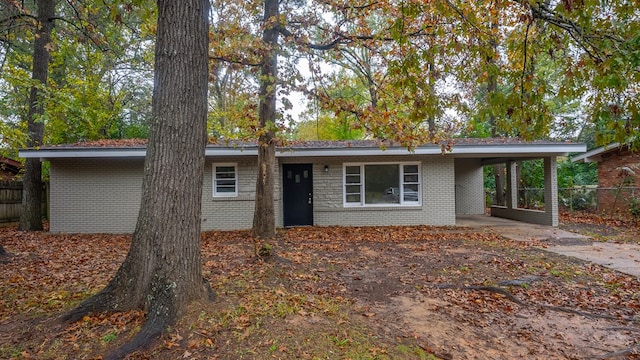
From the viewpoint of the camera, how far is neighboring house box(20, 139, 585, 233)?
11.7 meters

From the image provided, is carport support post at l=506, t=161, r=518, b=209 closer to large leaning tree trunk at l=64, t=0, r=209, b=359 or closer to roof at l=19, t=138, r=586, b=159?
roof at l=19, t=138, r=586, b=159

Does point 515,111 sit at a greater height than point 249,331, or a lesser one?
greater

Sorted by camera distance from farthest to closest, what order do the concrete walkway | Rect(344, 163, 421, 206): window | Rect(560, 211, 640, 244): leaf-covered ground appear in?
1. Rect(344, 163, 421, 206): window
2. Rect(560, 211, 640, 244): leaf-covered ground
3. the concrete walkway

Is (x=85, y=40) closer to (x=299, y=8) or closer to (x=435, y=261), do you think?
(x=299, y=8)

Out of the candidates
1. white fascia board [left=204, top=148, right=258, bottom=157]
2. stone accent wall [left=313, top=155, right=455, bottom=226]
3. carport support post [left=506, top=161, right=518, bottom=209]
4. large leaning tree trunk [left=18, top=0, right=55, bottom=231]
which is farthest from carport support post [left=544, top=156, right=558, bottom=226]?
large leaning tree trunk [left=18, top=0, right=55, bottom=231]

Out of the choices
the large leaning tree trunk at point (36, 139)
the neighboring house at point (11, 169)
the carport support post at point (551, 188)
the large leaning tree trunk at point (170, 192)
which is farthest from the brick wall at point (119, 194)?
the large leaning tree trunk at point (170, 192)

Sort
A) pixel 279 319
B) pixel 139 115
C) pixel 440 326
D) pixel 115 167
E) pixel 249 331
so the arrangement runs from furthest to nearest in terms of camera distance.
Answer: pixel 139 115, pixel 115 167, pixel 440 326, pixel 279 319, pixel 249 331

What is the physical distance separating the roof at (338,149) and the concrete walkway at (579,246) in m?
2.46

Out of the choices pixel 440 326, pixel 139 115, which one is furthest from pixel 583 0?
pixel 139 115

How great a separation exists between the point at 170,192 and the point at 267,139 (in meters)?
5.70

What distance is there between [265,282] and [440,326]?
2.35 metres

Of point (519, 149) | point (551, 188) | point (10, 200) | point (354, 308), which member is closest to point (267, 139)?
point (354, 308)

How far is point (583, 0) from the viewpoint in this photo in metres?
3.68

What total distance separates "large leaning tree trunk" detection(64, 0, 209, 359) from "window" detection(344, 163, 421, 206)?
931 cm
